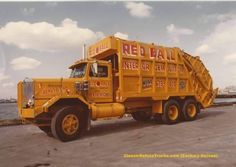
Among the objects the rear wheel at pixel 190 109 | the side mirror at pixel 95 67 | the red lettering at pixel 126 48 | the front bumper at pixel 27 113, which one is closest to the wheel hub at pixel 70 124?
the front bumper at pixel 27 113

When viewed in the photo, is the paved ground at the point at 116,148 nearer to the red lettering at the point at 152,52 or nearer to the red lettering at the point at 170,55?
the red lettering at the point at 152,52

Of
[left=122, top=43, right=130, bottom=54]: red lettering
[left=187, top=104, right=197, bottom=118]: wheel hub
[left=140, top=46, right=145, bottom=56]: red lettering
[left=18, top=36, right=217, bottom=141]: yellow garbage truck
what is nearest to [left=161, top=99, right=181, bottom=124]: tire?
[left=18, top=36, right=217, bottom=141]: yellow garbage truck

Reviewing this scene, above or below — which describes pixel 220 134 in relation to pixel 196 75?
below

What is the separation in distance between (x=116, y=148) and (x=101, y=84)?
369 cm

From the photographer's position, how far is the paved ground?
633 centimetres

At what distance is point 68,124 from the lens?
31.8ft

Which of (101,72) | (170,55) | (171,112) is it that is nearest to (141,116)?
(171,112)

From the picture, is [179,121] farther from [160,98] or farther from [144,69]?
[144,69]

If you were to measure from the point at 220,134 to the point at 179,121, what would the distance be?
164 inches

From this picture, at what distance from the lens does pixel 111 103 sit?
37.6 feet

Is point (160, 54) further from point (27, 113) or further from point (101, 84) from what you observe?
point (27, 113)

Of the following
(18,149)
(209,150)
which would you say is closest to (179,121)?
(209,150)

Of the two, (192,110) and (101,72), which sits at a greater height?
(101,72)

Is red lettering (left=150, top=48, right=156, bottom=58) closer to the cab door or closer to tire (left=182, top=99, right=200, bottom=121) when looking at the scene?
the cab door
